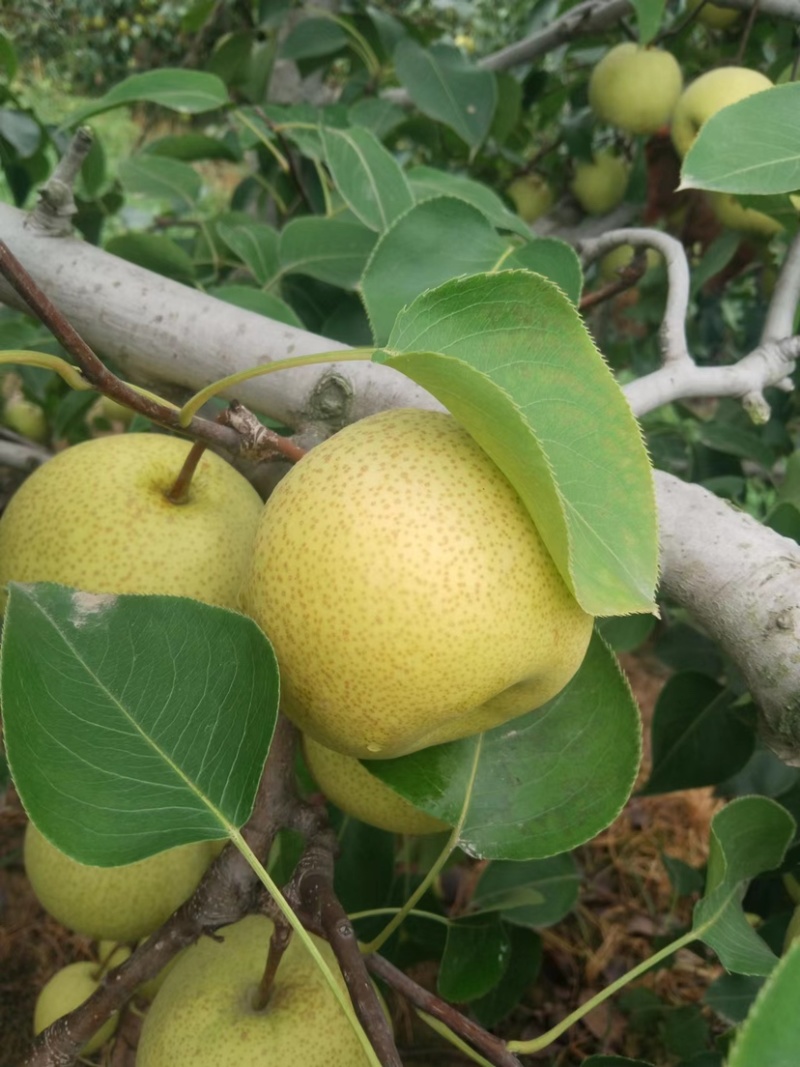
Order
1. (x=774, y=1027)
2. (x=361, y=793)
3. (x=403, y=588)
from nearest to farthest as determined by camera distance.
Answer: (x=774, y=1027) < (x=403, y=588) < (x=361, y=793)

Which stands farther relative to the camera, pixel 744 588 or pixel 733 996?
pixel 733 996

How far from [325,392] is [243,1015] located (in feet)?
1.57

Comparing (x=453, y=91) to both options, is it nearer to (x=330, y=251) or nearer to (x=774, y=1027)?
(x=330, y=251)

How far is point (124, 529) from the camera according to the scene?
65cm

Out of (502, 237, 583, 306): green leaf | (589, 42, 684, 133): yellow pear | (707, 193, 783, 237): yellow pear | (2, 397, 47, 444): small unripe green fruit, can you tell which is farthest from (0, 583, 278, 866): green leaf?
(2, 397, 47, 444): small unripe green fruit

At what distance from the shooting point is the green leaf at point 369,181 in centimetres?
97

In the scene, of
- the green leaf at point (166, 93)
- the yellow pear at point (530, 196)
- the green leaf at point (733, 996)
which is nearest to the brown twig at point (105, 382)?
the green leaf at point (166, 93)

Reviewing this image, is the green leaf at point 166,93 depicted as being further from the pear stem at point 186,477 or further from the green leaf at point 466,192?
the pear stem at point 186,477

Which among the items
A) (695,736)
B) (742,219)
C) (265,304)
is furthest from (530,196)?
(695,736)

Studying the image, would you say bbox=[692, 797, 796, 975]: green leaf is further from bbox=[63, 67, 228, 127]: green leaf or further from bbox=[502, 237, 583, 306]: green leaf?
bbox=[63, 67, 228, 127]: green leaf

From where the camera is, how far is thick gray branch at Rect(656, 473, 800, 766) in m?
0.57

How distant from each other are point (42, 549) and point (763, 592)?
0.49 meters

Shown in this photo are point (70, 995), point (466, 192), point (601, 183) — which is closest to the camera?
point (70, 995)

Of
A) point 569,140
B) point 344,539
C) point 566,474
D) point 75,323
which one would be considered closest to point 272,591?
point 344,539
